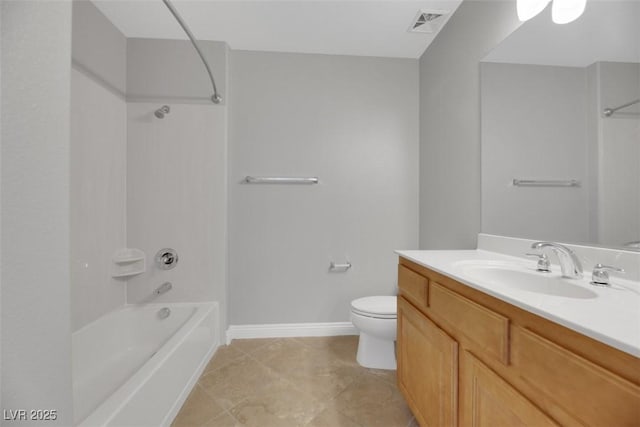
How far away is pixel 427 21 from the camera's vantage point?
166cm

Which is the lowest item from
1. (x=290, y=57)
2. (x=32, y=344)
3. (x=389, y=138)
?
(x=32, y=344)

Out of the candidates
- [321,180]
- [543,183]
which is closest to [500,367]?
[543,183]

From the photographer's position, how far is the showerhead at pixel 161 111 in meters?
1.80

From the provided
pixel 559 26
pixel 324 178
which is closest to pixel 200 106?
pixel 324 178

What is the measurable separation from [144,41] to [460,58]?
2309 mm

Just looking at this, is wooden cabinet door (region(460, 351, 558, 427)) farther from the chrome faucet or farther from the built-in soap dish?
the built-in soap dish

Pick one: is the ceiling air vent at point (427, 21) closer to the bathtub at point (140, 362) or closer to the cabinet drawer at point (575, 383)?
the cabinet drawer at point (575, 383)

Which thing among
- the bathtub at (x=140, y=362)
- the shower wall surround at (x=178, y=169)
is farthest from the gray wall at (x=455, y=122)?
the bathtub at (x=140, y=362)

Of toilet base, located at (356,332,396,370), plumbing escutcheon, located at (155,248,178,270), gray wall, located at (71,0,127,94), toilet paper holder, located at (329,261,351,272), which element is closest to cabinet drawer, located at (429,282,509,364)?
toilet base, located at (356,332,396,370)

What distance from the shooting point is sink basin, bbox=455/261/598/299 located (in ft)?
2.60

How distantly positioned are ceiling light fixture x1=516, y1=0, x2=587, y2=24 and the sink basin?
1.03 meters

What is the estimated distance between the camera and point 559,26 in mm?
1001

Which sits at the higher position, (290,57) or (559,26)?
(290,57)

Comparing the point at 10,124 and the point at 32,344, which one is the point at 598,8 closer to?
the point at 10,124
